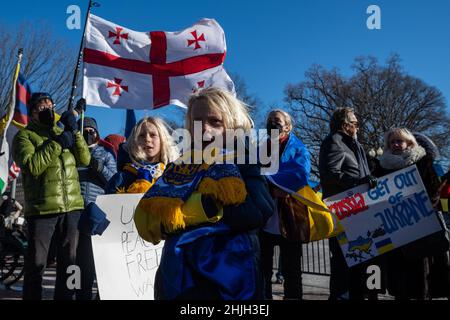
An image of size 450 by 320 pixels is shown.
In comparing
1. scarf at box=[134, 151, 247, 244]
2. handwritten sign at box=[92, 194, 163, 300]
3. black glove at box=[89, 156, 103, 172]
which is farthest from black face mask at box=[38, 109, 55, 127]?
scarf at box=[134, 151, 247, 244]

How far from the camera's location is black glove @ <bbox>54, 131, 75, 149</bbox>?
3668 mm

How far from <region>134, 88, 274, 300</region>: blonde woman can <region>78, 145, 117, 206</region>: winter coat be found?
263 cm

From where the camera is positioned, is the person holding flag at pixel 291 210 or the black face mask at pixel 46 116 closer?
the person holding flag at pixel 291 210

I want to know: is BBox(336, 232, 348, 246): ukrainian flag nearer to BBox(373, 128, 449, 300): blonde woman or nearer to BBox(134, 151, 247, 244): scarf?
BBox(373, 128, 449, 300): blonde woman

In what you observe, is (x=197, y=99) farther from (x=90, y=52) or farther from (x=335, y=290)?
(x=90, y=52)

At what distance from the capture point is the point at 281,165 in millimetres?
2959

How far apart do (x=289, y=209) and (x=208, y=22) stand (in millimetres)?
3624

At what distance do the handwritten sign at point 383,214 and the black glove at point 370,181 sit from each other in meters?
0.05

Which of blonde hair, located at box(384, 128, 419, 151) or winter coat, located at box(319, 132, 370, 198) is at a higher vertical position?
blonde hair, located at box(384, 128, 419, 151)

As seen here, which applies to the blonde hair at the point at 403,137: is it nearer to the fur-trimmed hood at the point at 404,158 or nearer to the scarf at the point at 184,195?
the fur-trimmed hood at the point at 404,158

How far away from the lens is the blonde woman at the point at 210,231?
1.63m

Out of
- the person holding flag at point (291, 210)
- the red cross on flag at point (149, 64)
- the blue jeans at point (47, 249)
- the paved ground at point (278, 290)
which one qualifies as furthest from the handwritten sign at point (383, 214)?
the blue jeans at point (47, 249)

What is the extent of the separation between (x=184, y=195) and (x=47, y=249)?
87.9 inches
